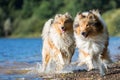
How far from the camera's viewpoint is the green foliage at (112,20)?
236 ft

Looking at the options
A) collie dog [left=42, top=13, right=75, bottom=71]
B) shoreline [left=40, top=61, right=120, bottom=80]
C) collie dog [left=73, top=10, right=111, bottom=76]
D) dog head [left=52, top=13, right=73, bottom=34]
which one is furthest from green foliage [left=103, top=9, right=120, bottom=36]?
collie dog [left=73, top=10, right=111, bottom=76]

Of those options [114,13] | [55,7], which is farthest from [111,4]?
[55,7]

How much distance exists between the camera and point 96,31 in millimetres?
13602

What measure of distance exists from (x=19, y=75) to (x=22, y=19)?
296 feet

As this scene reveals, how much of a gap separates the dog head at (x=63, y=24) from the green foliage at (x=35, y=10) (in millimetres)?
67068

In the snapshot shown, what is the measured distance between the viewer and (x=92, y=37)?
44.8ft

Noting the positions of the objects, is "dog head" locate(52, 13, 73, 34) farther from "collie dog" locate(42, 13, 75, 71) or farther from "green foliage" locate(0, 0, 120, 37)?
"green foliage" locate(0, 0, 120, 37)

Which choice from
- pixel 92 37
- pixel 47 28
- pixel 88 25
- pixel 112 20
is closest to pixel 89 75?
pixel 92 37

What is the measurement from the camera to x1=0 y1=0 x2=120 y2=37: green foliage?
9431cm

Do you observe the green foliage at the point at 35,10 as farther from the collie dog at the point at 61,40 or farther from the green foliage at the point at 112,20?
the collie dog at the point at 61,40

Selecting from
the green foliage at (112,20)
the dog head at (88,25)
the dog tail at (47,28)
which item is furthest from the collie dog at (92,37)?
the green foliage at (112,20)

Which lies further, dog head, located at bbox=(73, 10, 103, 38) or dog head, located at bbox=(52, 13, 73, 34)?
dog head, located at bbox=(52, 13, 73, 34)

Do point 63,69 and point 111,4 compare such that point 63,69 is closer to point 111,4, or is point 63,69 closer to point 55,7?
point 111,4

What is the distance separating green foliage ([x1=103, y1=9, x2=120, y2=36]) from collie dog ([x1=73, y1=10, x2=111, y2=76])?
5507 cm
